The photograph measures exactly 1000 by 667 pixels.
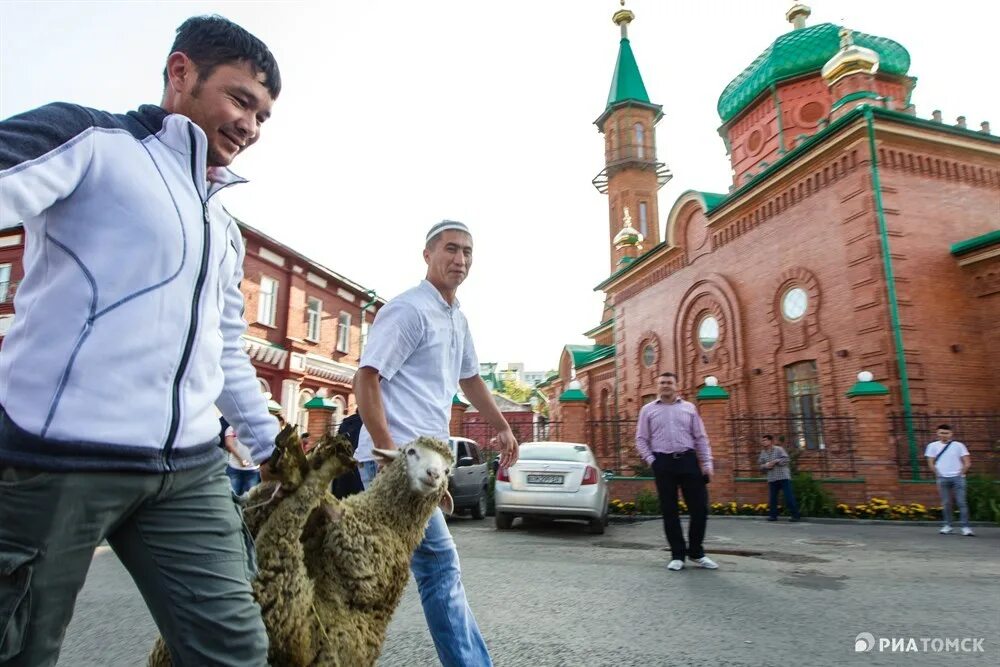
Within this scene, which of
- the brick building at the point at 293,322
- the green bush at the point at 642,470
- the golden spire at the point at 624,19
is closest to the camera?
the green bush at the point at 642,470

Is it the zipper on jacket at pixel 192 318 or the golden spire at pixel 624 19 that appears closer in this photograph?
the zipper on jacket at pixel 192 318

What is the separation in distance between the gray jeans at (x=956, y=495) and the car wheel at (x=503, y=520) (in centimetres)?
728

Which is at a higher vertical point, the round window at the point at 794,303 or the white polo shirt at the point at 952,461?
the round window at the point at 794,303

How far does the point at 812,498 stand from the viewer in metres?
12.3

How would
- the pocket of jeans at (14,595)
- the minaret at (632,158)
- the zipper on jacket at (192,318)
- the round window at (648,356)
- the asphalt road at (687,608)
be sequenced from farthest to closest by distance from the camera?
1. the minaret at (632,158)
2. the round window at (648,356)
3. the asphalt road at (687,608)
4. the zipper on jacket at (192,318)
5. the pocket of jeans at (14,595)

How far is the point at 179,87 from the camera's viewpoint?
1.60 meters

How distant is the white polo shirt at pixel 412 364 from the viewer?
271 cm

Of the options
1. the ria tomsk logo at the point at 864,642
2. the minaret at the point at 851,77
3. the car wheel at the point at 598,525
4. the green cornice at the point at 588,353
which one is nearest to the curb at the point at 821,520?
the car wheel at the point at 598,525

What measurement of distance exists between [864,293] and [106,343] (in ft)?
52.7

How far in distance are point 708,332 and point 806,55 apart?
10.6m

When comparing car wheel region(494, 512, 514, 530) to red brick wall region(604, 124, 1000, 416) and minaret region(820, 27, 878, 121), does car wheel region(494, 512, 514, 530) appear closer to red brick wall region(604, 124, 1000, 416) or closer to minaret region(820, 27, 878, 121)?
red brick wall region(604, 124, 1000, 416)

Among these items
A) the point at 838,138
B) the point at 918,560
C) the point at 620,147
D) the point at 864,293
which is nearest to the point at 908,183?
the point at 838,138

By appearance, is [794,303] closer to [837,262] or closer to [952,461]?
[837,262]

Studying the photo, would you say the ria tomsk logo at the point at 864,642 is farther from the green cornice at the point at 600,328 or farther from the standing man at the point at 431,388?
the green cornice at the point at 600,328
